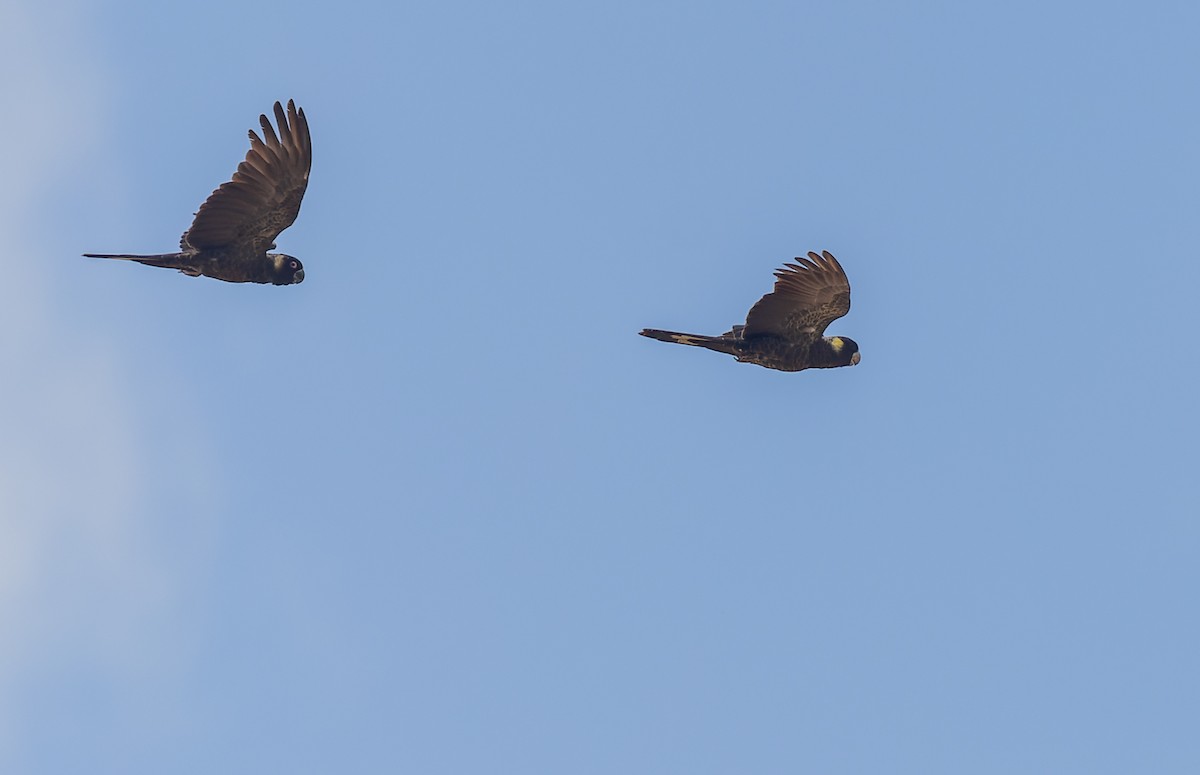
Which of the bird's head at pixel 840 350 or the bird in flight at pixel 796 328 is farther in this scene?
the bird's head at pixel 840 350

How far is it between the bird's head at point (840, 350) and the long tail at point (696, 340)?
4.41 feet

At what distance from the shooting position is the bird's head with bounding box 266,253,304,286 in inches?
1324

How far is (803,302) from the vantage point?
1262 inches

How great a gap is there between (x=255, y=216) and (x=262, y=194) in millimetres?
484

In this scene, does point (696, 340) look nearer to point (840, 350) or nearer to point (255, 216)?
point (840, 350)

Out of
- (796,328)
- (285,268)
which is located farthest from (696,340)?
(285,268)

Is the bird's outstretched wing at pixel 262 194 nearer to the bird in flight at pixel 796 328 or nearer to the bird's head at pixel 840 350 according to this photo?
the bird in flight at pixel 796 328

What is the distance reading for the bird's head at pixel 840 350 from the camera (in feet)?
108

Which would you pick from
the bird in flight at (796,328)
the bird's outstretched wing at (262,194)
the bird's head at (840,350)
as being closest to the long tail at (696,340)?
the bird in flight at (796,328)

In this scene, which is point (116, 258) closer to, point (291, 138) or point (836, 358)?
point (291, 138)

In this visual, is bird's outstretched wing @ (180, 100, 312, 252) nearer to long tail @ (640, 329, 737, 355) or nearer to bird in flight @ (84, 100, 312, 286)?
bird in flight @ (84, 100, 312, 286)

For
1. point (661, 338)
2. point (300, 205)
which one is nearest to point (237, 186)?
point (300, 205)

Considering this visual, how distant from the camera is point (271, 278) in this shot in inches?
1326

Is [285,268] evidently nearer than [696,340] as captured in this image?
No
